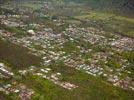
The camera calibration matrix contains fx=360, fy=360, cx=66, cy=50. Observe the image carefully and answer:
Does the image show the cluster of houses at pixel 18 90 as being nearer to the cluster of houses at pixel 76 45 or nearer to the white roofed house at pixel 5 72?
the white roofed house at pixel 5 72

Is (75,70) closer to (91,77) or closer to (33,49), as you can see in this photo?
(91,77)

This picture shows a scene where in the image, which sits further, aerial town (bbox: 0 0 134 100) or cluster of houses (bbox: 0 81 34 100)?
aerial town (bbox: 0 0 134 100)

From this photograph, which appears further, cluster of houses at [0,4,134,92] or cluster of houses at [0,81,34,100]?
cluster of houses at [0,4,134,92]

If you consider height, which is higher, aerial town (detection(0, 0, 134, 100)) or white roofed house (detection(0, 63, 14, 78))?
white roofed house (detection(0, 63, 14, 78))

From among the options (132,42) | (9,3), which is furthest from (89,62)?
(9,3)

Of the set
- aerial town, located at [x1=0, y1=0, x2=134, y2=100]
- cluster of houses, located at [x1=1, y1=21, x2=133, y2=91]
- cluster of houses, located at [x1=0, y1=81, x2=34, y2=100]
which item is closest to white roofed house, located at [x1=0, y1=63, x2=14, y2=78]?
aerial town, located at [x1=0, y1=0, x2=134, y2=100]

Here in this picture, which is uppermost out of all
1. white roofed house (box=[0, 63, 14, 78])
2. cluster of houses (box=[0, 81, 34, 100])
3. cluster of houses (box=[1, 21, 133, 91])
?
white roofed house (box=[0, 63, 14, 78])

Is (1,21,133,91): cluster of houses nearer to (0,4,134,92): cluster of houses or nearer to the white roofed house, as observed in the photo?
(0,4,134,92): cluster of houses

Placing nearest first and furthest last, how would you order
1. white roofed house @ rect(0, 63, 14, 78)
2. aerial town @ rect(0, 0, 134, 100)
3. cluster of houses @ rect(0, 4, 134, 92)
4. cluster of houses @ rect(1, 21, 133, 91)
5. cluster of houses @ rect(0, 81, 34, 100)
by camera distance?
cluster of houses @ rect(0, 81, 34, 100)
aerial town @ rect(0, 0, 134, 100)
white roofed house @ rect(0, 63, 14, 78)
cluster of houses @ rect(0, 4, 134, 92)
cluster of houses @ rect(1, 21, 133, 91)

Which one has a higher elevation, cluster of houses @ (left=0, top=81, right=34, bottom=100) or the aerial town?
cluster of houses @ (left=0, top=81, right=34, bottom=100)

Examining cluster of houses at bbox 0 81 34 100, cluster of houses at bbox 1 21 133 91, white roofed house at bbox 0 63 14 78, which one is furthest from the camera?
cluster of houses at bbox 1 21 133 91

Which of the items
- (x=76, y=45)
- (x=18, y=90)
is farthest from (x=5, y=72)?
(x=76, y=45)
